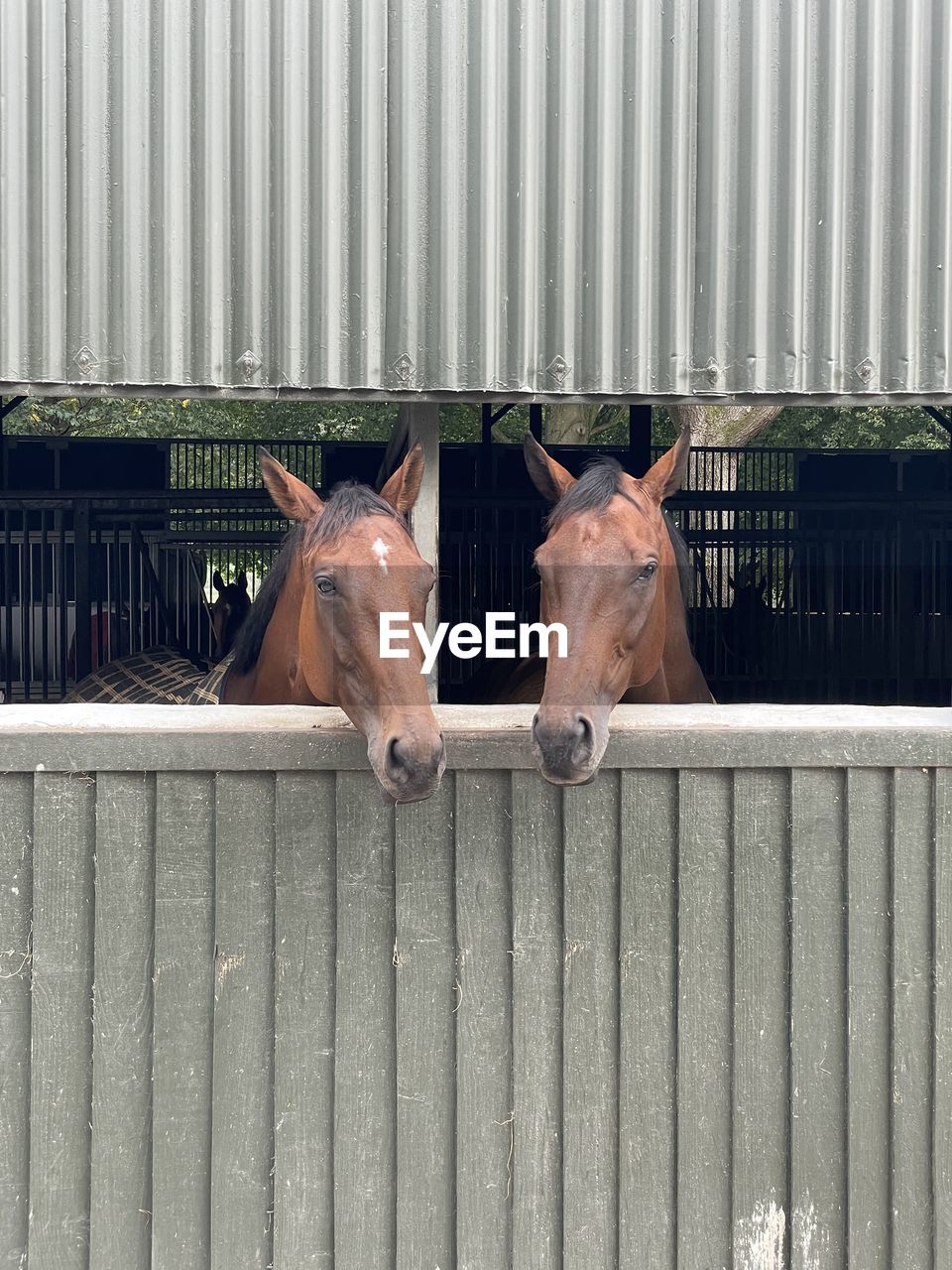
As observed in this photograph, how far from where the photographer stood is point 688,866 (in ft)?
10.9

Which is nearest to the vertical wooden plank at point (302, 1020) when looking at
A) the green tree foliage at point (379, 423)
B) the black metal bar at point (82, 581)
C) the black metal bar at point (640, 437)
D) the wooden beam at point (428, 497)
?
the wooden beam at point (428, 497)

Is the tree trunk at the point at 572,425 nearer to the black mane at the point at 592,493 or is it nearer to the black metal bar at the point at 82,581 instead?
the black metal bar at the point at 82,581

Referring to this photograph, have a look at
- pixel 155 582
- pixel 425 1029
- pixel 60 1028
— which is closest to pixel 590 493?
pixel 425 1029

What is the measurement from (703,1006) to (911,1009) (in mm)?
606

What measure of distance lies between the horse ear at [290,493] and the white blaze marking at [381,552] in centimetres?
38

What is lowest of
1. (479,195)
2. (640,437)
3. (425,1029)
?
(425,1029)

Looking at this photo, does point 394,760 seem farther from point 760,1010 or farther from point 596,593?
point 760,1010

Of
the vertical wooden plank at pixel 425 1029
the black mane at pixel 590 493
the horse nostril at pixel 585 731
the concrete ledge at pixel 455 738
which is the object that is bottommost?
the vertical wooden plank at pixel 425 1029

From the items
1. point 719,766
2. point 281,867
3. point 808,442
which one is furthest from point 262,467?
point 808,442

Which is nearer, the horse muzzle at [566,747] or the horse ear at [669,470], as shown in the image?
the horse muzzle at [566,747]

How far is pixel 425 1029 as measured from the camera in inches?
130

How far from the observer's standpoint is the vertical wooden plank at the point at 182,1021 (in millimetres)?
3250

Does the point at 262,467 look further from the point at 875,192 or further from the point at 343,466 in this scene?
the point at 343,466

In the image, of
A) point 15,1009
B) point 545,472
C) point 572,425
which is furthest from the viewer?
point 572,425
